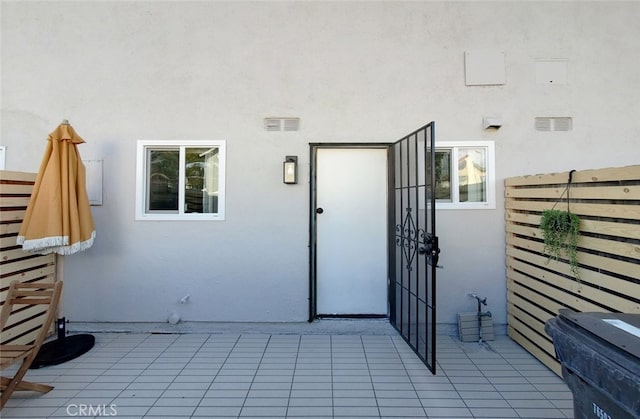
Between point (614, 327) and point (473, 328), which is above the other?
point (614, 327)

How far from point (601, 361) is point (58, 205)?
4.01 meters

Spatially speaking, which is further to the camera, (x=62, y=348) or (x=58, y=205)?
(x=62, y=348)

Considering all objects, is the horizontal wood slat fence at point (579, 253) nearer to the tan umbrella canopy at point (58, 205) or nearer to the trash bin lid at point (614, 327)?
the trash bin lid at point (614, 327)

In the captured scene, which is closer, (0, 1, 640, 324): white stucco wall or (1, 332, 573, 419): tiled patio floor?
(1, 332, 573, 419): tiled patio floor

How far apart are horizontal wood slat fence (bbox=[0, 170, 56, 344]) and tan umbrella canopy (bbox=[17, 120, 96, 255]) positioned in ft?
0.75

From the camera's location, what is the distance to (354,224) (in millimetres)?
3740

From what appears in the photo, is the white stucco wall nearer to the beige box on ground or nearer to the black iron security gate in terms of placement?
the beige box on ground

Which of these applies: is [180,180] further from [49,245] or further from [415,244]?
[415,244]

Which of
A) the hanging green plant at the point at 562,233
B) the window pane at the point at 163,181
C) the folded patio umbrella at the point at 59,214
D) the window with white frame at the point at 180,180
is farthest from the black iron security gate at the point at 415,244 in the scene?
the folded patio umbrella at the point at 59,214

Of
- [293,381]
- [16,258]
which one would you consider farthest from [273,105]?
[16,258]

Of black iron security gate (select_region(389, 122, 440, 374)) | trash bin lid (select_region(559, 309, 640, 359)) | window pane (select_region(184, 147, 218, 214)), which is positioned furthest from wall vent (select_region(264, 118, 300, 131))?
trash bin lid (select_region(559, 309, 640, 359))

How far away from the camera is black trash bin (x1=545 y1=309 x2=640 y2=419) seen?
117 centimetres

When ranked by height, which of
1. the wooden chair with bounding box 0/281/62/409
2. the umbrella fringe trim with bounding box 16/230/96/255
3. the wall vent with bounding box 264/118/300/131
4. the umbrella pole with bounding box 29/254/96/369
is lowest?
the umbrella pole with bounding box 29/254/96/369

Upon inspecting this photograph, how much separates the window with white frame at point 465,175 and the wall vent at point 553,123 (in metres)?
0.59
